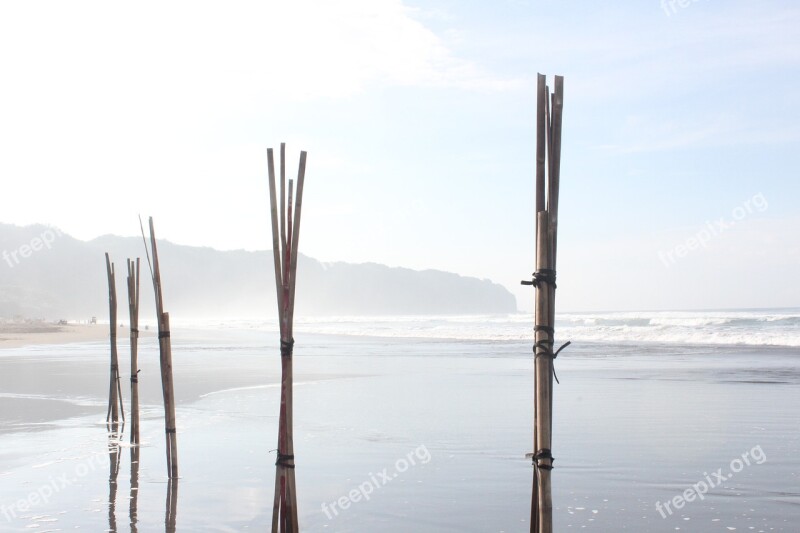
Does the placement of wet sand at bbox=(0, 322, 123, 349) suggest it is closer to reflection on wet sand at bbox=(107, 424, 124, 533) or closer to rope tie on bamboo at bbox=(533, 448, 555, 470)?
reflection on wet sand at bbox=(107, 424, 124, 533)

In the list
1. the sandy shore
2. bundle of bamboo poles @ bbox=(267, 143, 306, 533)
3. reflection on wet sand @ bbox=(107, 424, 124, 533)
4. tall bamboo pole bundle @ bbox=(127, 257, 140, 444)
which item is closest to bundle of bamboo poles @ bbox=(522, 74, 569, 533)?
bundle of bamboo poles @ bbox=(267, 143, 306, 533)

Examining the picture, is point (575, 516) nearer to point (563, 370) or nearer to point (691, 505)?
point (691, 505)

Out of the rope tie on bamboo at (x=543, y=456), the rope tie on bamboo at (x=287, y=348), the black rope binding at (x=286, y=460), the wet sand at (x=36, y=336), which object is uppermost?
the rope tie on bamboo at (x=287, y=348)

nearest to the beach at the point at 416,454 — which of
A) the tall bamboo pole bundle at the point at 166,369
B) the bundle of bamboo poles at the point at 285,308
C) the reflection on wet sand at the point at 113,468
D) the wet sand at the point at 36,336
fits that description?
the reflection on wet sand at the point at 113,468

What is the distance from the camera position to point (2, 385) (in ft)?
57.9

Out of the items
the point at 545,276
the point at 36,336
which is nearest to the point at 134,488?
the point at 545,276

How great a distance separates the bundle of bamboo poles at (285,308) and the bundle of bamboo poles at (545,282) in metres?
1.61

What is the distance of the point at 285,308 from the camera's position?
17.2ft

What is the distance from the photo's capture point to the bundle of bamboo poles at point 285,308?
522 cm

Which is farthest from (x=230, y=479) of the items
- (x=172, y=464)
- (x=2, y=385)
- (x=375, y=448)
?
(x=2, y=385)

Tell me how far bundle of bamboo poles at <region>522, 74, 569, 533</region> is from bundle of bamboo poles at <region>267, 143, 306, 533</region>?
5.29 feet

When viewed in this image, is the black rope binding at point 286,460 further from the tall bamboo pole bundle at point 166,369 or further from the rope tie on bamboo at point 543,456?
the tall bamboo pole bundle at point 166,369

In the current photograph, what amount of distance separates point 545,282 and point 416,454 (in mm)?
5339

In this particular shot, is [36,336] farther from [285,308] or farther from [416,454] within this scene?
[285,308]
